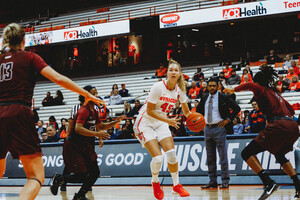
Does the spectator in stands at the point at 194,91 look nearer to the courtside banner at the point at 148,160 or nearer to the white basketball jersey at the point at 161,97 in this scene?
the courtside banner at the point at 148,160

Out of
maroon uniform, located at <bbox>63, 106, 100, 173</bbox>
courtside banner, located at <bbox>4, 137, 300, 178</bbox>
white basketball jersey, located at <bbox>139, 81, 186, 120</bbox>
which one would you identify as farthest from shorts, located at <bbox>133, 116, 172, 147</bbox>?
courtside banner, located at <bbox>4, 137, 300, 178</bbox>

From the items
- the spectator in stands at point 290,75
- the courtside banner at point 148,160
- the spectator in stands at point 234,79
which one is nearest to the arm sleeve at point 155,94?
the courtside banner at point 148,160

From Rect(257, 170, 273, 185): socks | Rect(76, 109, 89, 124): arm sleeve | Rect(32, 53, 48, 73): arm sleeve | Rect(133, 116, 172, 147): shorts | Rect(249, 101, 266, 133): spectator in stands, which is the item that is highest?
Rect(32, 53, 48, 73): arm sleeve

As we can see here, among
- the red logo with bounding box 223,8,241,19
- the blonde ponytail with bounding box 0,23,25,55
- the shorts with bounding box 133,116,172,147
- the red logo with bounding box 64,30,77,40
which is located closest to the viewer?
the blonde ponytail with bounding box 0,23,25,55

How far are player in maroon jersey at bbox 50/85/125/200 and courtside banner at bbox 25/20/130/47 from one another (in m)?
20.2

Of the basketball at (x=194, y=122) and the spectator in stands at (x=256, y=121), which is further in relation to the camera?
the spectator in stands at (x=256, y=121)

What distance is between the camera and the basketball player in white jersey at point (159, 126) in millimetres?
7218

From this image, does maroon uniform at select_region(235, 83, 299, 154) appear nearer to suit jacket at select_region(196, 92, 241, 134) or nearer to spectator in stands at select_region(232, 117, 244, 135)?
suit jacket at select_region(196, 92, 241, 134)

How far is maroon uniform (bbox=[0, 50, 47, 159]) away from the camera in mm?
4246

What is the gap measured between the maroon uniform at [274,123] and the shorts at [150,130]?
1412 mm

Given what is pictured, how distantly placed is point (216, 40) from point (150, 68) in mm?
5221

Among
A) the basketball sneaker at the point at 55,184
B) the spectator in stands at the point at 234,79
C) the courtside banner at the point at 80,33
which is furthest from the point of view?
Answer: the courtside banner at the point at 80,33

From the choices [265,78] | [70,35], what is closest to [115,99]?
[70,35]

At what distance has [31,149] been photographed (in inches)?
168
